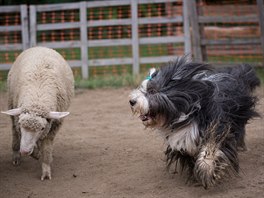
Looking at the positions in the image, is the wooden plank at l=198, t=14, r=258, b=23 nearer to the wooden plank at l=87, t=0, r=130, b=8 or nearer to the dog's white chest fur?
the wooden plank at l=87, t=0, r=130, b=8

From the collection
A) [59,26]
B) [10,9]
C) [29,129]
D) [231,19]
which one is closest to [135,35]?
[59,26]

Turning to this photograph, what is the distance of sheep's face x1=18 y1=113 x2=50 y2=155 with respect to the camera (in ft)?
19.6

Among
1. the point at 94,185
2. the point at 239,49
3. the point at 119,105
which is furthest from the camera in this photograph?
the point at 239,49

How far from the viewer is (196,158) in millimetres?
5484

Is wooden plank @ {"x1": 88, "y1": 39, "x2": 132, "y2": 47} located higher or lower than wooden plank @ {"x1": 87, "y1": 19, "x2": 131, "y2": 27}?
lower

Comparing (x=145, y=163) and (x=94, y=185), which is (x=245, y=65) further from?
(x=94, y=185)

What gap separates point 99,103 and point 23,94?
430 cm

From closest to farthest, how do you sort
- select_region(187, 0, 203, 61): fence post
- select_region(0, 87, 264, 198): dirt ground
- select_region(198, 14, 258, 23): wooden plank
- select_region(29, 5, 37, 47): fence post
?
select_region(0, 87, 264, 198): dirt ground
select_region(198, 14, 258, 23): wooden plank
select_region(187, 0, 203, 61): fence post
select_region(29, 5, 37, 47): fence post

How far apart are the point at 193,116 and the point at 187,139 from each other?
0.79 feet

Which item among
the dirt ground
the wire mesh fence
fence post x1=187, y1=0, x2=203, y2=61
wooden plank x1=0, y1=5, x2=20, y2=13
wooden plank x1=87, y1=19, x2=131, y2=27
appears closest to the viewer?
the dirt ground

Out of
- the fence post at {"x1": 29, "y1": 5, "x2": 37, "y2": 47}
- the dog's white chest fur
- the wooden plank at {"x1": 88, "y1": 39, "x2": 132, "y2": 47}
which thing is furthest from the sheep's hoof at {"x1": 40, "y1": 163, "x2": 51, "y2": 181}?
the fence post at {"x1": 29, "y1": 5, "x2": 37, "y2": 47}

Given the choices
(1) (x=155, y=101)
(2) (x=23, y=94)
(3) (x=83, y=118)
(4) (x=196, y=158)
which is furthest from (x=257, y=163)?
(3) (x=83, y=118)

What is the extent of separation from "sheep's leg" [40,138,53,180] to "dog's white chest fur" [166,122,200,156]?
1.74 meters

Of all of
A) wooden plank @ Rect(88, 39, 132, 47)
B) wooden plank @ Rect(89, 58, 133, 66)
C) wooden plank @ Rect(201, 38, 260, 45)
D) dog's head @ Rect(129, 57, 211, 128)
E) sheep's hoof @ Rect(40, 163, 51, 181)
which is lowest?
sheep's hoof @ Rect(40, 163, 51, 181)
